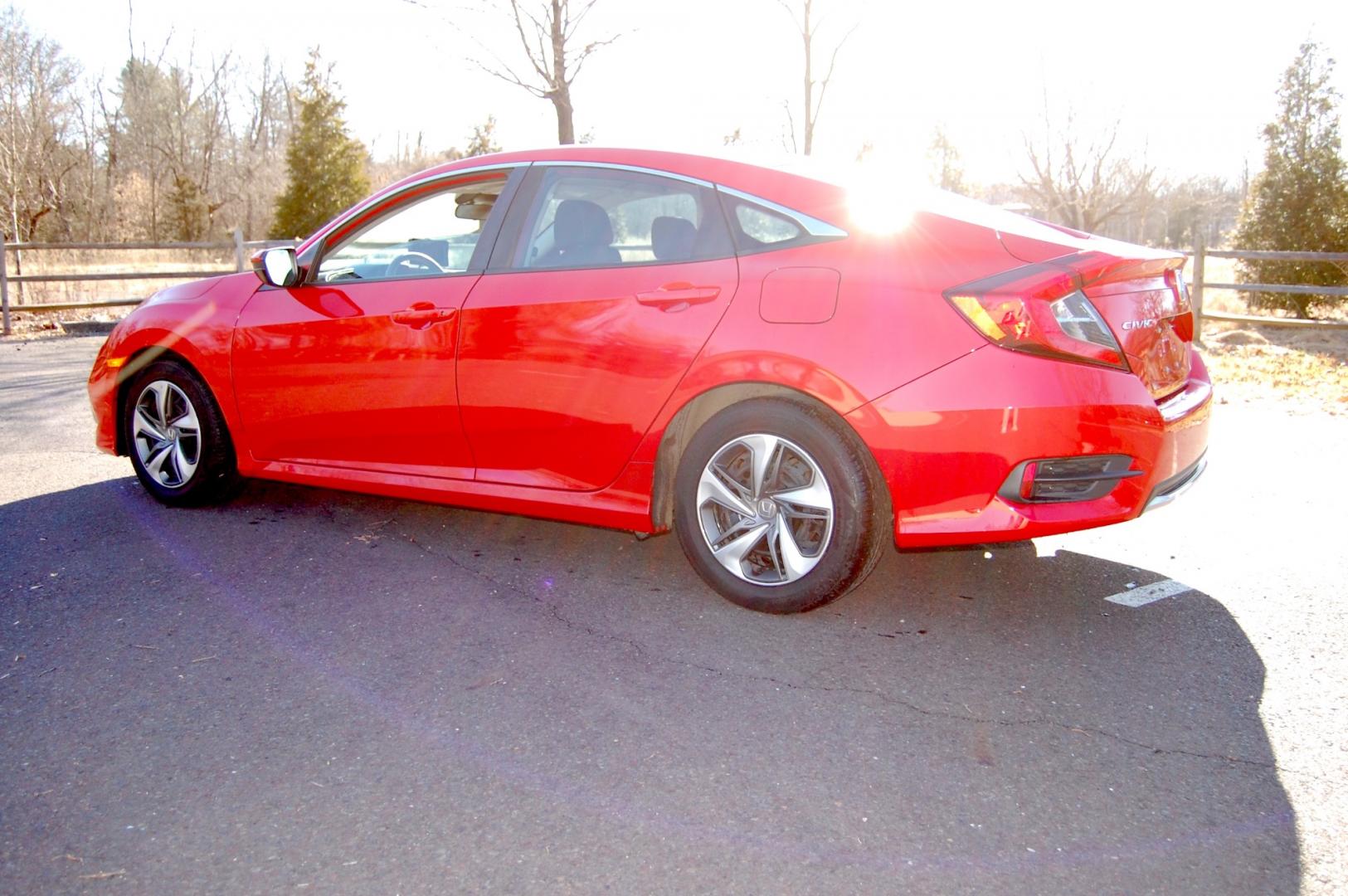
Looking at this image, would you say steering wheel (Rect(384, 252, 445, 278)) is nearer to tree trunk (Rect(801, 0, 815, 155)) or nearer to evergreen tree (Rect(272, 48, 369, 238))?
tree trunk (Rect(801, 0, 815, 155))

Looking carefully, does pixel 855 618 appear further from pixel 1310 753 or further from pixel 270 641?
pixel 270 641

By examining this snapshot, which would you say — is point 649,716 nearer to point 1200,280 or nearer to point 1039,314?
point 1039,314

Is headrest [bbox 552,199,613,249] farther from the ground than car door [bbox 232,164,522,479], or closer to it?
farther from the ground

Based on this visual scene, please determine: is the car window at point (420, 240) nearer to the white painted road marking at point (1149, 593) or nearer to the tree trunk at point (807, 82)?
the white painted road marking at point (1149, 593)

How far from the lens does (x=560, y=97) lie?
14.6 meters

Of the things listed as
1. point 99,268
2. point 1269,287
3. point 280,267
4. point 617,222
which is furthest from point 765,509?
point 99,268

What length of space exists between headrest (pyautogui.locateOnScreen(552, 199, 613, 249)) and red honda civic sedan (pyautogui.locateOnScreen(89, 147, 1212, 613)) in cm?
1

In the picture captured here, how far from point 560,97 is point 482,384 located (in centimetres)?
1134

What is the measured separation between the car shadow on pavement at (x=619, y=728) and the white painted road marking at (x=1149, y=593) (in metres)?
0.05

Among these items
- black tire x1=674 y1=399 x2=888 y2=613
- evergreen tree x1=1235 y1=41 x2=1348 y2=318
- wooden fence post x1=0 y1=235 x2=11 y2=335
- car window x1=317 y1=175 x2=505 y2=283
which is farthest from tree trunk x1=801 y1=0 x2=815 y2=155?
black tire x1=674 y1=399 x2=888 y2=613

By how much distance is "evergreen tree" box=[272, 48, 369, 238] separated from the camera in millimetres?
37969

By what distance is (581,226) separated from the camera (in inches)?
163

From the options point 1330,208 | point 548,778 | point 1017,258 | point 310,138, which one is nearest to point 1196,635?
point 1017,258

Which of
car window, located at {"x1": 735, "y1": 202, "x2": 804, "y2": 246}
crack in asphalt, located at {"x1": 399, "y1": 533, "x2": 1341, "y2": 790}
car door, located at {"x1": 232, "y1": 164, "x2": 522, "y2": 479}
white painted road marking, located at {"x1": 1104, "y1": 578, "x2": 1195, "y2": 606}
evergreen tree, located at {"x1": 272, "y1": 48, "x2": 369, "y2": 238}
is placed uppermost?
evergreen tree, located at {"x1": 272, "y1": 48, "x2": 369, "y2": 238}
